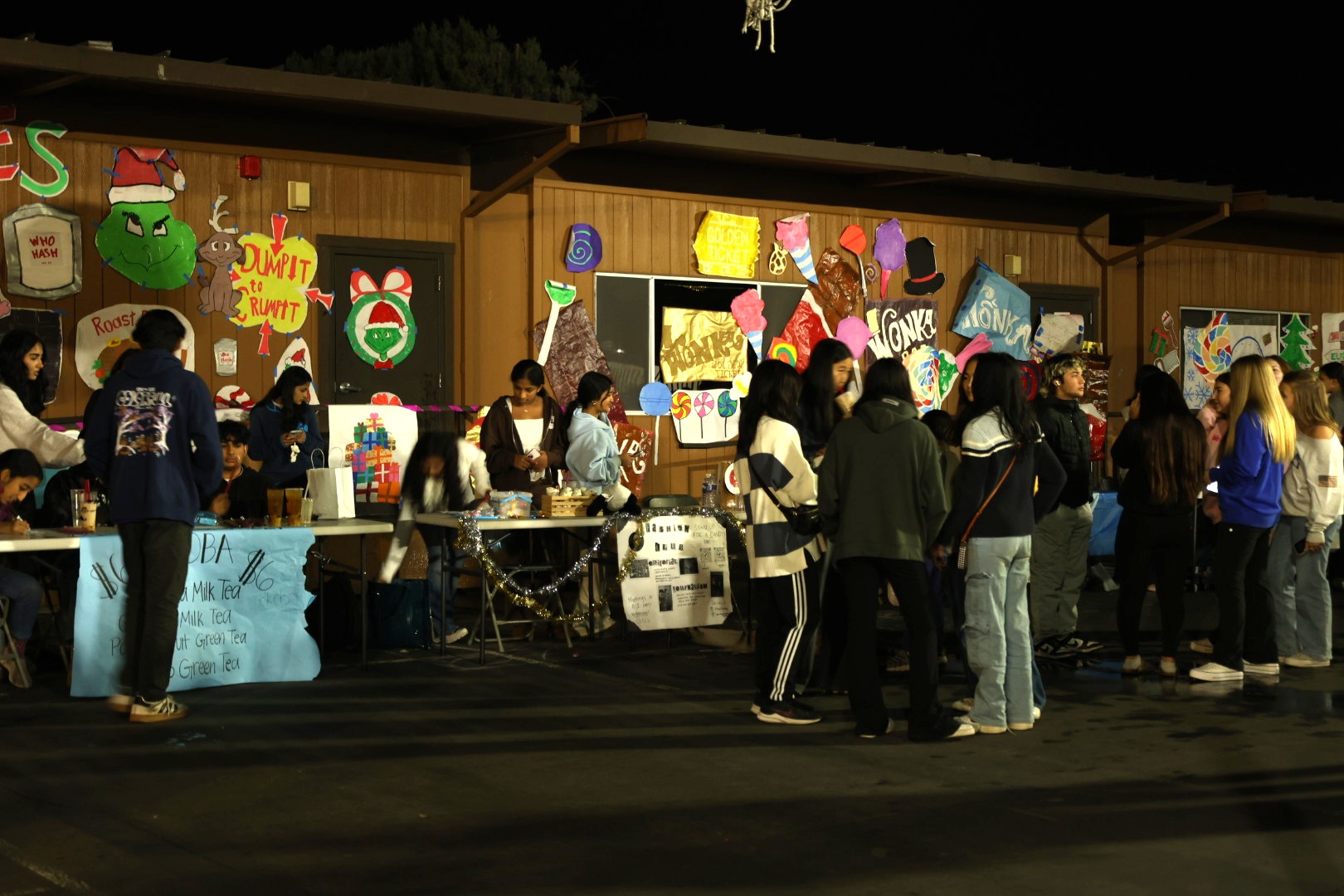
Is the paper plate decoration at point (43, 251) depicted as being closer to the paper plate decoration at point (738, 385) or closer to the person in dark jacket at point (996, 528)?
the paper plate decoration at point (738, 385)

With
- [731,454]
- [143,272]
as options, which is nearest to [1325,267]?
[731,454]

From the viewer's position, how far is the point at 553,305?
1277cm

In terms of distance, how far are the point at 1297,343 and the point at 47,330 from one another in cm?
1439

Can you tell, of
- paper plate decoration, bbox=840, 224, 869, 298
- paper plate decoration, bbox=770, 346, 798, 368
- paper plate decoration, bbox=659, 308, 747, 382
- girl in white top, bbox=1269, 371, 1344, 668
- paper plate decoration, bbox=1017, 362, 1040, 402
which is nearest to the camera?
girl in white top, bbox=1269, 371, 1344, 668

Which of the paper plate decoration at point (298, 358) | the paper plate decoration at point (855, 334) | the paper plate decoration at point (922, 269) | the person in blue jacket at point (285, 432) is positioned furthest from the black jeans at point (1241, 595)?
the paper plate decoration at point (922, 269)

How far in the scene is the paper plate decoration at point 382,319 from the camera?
1186cm

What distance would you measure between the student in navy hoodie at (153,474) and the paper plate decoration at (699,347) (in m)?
6.29

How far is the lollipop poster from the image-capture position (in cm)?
1361

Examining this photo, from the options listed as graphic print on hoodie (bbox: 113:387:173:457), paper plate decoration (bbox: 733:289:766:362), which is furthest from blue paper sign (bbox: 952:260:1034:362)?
graphic print on hoodie (bbox: 113:387:173:457)

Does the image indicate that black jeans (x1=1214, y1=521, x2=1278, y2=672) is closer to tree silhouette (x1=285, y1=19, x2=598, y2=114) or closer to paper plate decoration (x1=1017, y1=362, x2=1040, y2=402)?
paper plate decoration (x1=1017, y1=362, x2=1040, y2=402)

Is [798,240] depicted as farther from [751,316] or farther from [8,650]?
[8,650]

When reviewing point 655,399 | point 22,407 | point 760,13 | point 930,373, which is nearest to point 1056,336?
point 930,373

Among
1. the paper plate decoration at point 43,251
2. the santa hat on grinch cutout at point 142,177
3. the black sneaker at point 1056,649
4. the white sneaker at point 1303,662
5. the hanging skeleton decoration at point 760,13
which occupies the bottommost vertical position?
the white sneaker at point 1303,662

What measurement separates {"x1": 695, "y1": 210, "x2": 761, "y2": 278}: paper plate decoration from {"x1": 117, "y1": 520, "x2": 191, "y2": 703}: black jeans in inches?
276
